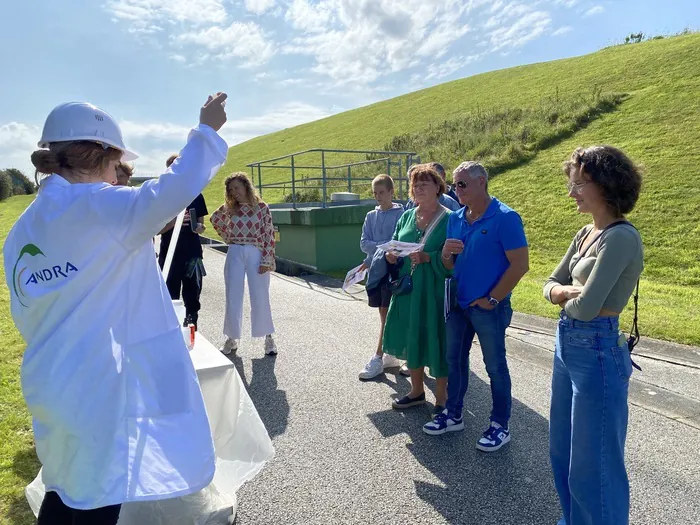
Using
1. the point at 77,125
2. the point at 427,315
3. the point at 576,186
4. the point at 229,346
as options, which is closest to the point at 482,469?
the point at 427,315

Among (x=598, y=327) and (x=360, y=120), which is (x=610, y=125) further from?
(x=360, y=120)

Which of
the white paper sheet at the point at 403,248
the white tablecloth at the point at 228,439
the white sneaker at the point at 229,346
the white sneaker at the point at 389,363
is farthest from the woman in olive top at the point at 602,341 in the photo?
the white sneaker at the point at 229,346

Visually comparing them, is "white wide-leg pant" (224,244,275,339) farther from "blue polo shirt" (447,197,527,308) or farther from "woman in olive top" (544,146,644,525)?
"woman in olive top" (544,146,644,525)

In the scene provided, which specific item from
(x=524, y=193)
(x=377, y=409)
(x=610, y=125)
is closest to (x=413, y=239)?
(x=377, y=409)

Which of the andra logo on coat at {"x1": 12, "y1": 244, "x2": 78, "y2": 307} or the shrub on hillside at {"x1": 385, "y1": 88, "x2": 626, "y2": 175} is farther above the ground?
the shrub on hillside at {"x1": 385, "y1": 88, "x2": 626, "y2": 175}

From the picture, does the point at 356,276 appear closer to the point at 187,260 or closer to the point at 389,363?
the point at 389,363

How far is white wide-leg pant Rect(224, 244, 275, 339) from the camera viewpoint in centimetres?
579

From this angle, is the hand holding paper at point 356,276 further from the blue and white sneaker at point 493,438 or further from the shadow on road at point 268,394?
the blue and white sneaker at point 493,438

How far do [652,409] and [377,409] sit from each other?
7.43ft

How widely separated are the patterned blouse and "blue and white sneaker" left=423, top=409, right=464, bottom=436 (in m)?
2.83

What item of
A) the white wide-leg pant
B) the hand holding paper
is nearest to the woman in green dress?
the hand holding paper

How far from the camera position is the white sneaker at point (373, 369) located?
495 cm

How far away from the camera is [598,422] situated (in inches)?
88.4

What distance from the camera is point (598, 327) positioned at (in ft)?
7.48
